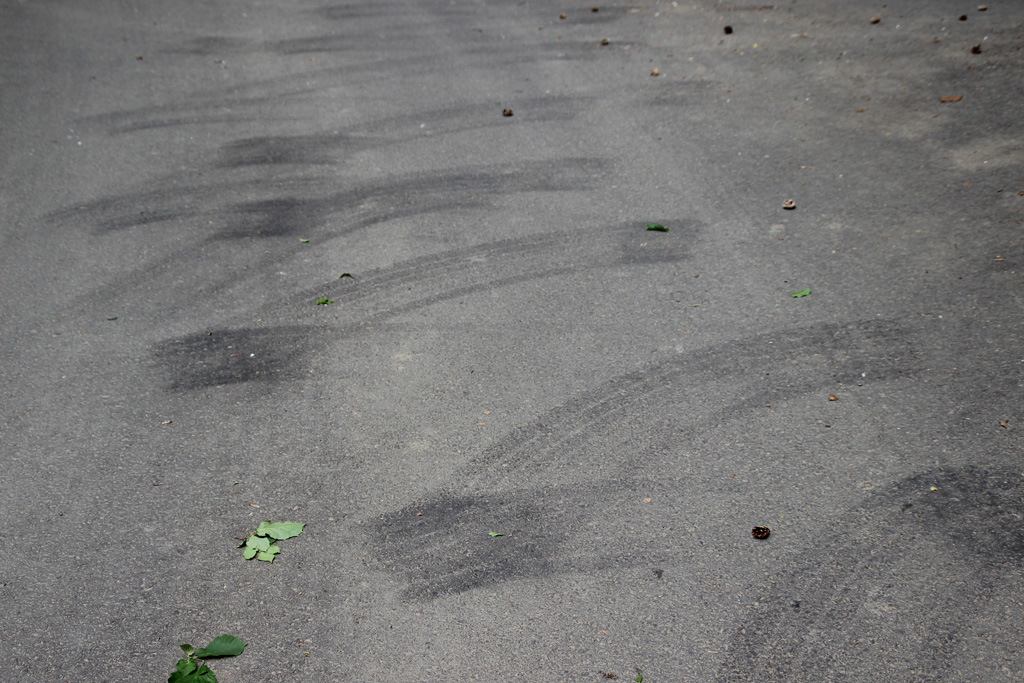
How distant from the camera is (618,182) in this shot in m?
6.54

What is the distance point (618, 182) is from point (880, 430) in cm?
332

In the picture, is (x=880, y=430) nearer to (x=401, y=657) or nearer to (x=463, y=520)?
(x=463, y=520)

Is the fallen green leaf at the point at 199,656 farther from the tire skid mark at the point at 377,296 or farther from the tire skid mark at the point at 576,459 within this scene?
the tire skid mark at the point at 377,296

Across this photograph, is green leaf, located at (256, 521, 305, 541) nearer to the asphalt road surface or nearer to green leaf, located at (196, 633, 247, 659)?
the asphalt road surface

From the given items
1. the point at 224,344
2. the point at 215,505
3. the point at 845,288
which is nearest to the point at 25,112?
the point at 224,344

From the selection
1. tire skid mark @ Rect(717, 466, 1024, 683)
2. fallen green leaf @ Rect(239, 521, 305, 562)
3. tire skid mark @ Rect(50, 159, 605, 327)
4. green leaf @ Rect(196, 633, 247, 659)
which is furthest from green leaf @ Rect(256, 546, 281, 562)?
tire skid mark @ Rect(50, 159, 605, 327)

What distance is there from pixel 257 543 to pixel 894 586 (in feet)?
9.97

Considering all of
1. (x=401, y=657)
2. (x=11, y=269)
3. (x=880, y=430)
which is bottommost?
(x=401, y=657)

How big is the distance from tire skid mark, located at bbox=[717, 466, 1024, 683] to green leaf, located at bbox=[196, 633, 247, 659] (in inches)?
81.7

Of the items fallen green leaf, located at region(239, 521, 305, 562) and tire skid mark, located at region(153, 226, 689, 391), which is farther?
tire skid mark, located at region(153, 226, 689, 391)

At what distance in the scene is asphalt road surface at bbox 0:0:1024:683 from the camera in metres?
3.29

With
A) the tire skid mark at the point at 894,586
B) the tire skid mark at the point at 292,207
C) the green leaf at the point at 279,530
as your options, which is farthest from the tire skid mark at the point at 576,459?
the tire skid mark at the point at 292,207

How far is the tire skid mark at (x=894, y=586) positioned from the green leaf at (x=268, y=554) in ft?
7.06

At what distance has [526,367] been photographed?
15.5ft
